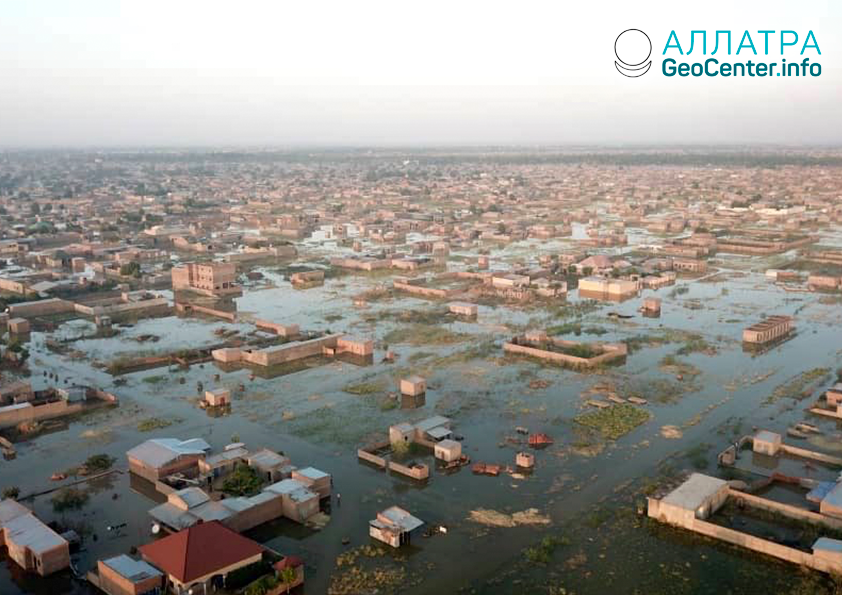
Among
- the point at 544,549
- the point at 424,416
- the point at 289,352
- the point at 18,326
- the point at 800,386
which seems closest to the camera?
the point at 544,549

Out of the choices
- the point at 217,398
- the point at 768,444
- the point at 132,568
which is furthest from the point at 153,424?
the point at 768,444

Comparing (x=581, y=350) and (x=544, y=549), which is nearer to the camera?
(x=544, y=549)

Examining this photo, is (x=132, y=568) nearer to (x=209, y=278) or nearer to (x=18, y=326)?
(x=18, y=326)

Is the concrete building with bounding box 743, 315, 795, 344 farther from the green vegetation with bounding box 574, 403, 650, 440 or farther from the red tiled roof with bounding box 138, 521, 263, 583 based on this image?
the red tiled roof with bounding box 138, 521, 263, 583

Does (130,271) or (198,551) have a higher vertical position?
(198,551)

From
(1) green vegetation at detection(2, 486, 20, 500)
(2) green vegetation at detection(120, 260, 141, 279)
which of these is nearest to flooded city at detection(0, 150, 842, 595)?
(1) green vegetation at detection(2, 486, 20, 500)

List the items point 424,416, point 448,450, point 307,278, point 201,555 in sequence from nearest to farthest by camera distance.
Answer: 1. point 201,555
2. point 448,450
3. point 424,416
4. point 307,278
